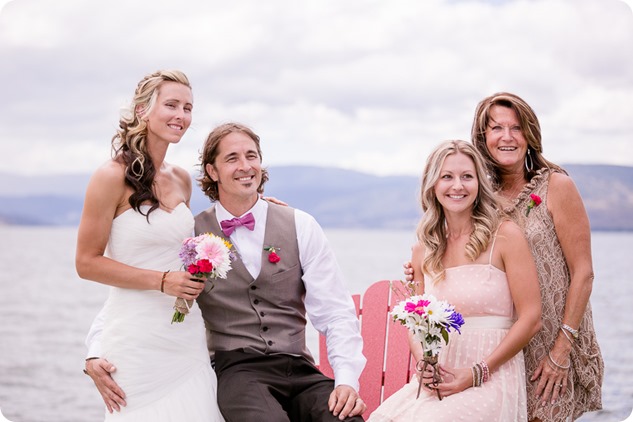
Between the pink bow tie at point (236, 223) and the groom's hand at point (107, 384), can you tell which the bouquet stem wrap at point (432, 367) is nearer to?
the pink bow tie at point (236, 223)

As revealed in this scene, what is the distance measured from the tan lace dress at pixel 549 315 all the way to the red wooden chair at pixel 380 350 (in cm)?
91

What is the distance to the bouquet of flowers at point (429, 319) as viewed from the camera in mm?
3217

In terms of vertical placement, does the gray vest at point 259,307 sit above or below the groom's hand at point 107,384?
above

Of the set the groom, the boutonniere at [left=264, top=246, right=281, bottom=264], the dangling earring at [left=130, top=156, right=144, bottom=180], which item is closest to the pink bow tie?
the groom

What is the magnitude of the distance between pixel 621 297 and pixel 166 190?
23304mm

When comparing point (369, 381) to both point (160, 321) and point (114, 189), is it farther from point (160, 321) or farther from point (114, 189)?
point (114, 189)

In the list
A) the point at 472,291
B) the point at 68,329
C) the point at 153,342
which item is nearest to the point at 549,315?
the point at 472,291

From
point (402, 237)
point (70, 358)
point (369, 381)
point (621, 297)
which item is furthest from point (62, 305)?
point (402, 237)

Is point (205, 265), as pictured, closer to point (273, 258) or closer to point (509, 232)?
point (273, 258)

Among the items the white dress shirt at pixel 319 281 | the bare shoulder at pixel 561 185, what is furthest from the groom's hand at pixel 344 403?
the bare shoulder at pixel 561 185

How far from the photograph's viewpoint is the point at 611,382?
14570 millimetres

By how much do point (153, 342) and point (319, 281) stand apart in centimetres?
82

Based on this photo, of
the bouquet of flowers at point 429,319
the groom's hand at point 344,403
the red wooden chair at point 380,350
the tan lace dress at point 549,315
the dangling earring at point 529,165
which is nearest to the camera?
the bouquet of flowers at point 429,319

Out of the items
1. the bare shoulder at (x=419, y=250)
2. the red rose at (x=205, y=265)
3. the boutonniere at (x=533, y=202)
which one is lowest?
the red rose at (x=205, y=265)
